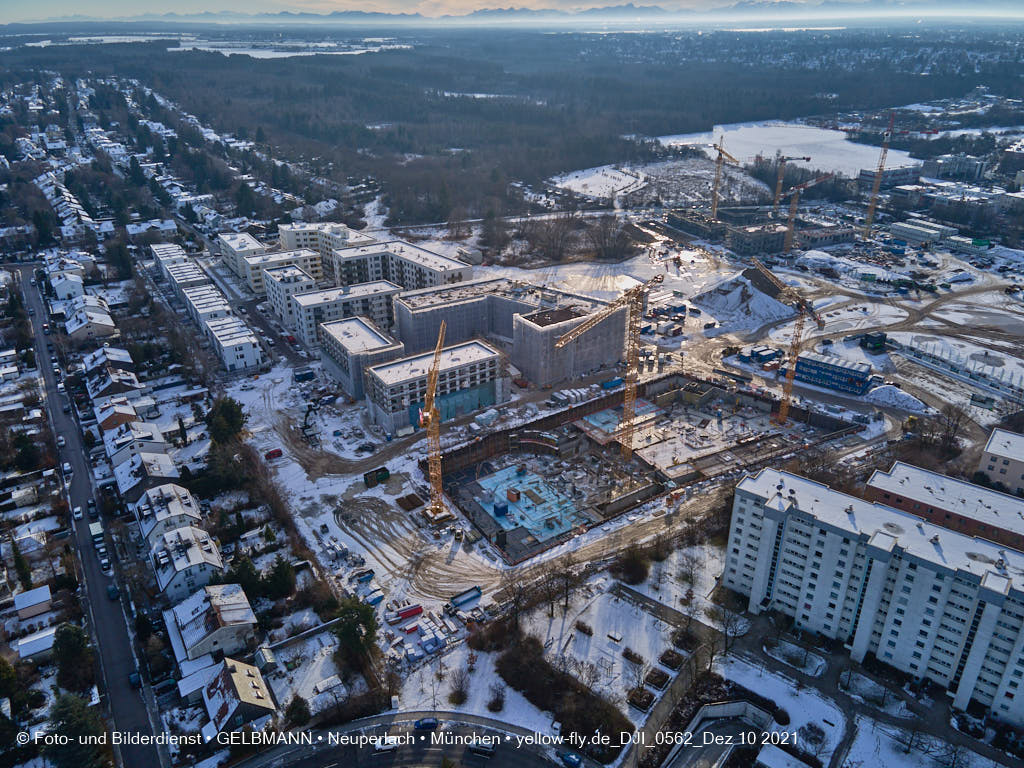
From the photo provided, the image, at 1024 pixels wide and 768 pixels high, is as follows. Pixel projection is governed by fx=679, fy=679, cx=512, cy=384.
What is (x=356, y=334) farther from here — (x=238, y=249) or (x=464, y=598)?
(x=238, y=249)

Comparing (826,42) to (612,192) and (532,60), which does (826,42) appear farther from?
(612,192)

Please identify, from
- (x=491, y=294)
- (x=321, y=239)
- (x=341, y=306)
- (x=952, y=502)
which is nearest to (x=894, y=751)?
(x=952, y=502)

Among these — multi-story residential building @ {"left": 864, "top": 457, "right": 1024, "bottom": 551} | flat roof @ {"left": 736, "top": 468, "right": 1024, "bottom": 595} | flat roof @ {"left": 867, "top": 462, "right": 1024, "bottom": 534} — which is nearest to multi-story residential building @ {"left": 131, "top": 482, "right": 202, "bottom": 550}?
flat roof @ {"left": 736, "top": 468, "right": 1024, "bottom": 595}

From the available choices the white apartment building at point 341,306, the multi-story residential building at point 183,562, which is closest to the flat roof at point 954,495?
the multi-story residential building at point 183,562

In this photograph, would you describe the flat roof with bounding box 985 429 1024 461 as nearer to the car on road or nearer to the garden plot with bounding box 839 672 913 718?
the garden plot with bounding box 839 672 913 718

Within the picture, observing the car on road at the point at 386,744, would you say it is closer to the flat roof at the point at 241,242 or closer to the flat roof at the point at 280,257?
the flat roof at the point at 280,257

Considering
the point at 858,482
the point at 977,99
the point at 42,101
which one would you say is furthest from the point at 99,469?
the point at 977,99
